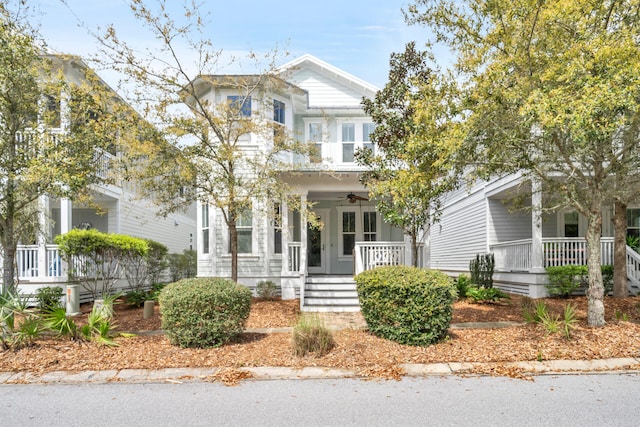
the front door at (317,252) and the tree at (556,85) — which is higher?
the tree at (556,85)

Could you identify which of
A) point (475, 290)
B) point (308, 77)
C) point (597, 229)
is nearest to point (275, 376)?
point (597, 229)

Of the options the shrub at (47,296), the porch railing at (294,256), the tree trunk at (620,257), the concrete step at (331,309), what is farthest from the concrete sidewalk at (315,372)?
the porch railing at (294,256)

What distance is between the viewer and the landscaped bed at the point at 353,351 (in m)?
6.64

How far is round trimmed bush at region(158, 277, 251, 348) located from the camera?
7109 millimetres

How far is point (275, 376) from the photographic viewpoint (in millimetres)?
6289

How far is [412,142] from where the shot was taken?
8.01 meters

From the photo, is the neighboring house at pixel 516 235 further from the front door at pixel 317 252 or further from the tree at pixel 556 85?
the front door at pixel 317 252

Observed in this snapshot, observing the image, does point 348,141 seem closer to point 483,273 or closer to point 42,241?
point 483,273

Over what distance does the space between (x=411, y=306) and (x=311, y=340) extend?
164 cm

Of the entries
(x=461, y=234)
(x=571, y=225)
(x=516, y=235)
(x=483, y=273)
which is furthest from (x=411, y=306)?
(x=461, y=234)

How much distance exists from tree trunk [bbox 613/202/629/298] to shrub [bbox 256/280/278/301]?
29.0ft

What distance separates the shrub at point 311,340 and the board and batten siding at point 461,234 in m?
8.56

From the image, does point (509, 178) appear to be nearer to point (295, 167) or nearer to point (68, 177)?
point (295, 167)

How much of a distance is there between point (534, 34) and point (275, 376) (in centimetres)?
658
